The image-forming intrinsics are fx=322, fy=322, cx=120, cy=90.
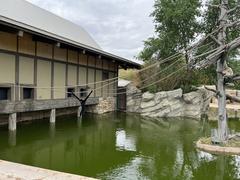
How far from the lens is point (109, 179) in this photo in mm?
5891

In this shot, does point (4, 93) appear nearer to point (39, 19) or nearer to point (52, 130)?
point (52, 130)

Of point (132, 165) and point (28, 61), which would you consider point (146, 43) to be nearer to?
point (28, 61)

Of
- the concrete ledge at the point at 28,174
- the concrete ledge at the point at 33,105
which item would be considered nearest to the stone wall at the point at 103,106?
the concrete ledge at the point at 33,105

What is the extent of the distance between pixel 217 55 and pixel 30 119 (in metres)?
8.00

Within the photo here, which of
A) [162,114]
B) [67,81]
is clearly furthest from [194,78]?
[67,81]

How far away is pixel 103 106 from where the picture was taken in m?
17.7

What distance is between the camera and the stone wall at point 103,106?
17203mm

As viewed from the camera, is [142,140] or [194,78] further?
[194,78]

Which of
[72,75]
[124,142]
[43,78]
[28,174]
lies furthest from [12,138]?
[72,75]

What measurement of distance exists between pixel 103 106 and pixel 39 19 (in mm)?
5636

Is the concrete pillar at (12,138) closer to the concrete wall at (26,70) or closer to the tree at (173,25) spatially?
the concrete wall at (26,70)

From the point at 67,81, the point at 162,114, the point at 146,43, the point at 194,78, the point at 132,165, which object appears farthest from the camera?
the point at 146,43

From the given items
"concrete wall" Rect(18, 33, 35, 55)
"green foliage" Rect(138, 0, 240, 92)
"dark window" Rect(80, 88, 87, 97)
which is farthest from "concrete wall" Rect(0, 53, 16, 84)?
"green foliage" Rect(138, 0, 240, 92)

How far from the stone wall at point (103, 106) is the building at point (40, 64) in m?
0.39
